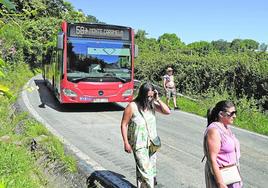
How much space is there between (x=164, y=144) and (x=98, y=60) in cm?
572

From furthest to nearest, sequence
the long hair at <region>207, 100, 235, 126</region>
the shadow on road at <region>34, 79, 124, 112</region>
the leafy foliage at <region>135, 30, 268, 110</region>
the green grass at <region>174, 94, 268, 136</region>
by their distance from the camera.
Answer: the shadow on road at <region>34, 79, 124, 112</region> < the leafy foliage at <region>135, 30, 268, 110</region> < the green grass at <region>174, 94, 268, 136</region> < the long hair at <region>207, 100, 235, 126</region>

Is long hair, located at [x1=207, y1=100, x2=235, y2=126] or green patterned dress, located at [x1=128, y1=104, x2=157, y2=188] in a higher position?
long hair, located at [x1=207, y1=100, x2=235, y2=126]

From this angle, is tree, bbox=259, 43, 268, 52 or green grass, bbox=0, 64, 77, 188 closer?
green grass, bbox=0, 64, 77, 188

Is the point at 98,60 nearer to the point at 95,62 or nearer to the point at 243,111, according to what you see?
the point at 95,62

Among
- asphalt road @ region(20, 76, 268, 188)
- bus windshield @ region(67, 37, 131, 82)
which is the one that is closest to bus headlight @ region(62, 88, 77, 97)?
bus windshield @ region(67, 37, 131, 82)

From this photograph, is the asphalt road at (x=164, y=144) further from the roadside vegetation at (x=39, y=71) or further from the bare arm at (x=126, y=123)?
the bare arm at (x=126, y=123)

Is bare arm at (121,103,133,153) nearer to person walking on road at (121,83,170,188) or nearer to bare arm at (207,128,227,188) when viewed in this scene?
person walking on road at (121,83,170,188)

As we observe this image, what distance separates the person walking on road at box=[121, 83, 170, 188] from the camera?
582 cm

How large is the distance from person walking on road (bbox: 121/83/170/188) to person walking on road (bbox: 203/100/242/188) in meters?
1.29

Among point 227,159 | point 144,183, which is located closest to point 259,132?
point 144,183

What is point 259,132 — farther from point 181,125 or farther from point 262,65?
point 262,65

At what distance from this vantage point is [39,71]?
4.03 meters

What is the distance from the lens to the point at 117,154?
909cm

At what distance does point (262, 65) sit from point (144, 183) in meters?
11.0
